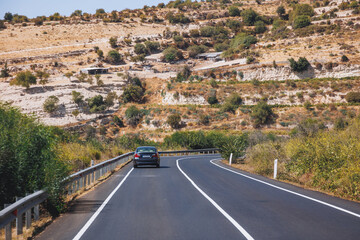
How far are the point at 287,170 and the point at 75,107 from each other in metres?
73.8

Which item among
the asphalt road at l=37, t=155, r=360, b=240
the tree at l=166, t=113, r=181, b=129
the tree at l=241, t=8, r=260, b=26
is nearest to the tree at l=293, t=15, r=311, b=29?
the tree at l=241, t=8, r=260, b=26

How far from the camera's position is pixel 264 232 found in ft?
25.7

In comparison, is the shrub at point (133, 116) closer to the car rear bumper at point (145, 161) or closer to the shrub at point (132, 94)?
→ the shrub at point (132, 94)

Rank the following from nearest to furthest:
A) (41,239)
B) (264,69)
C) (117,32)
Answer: (41,239)
(264,69)
(117,32)

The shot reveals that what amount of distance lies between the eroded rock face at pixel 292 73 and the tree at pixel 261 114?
1577 centimetres

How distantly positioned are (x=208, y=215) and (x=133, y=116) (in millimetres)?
76370

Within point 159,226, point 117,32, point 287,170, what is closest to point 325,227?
point 159,226

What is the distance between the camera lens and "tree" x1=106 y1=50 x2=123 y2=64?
11725cm

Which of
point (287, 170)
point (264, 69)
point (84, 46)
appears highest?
point (84, 46)

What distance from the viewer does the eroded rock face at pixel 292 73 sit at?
8401 centimetres

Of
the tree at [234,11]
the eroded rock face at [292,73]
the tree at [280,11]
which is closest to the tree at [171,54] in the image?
the eroded rock face at [292,73]

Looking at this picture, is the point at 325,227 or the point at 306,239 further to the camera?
the point at 325,227

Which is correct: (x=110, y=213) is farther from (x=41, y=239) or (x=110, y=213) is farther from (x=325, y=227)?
(x=325, y=227)

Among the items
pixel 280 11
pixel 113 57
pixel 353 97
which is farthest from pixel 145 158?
pixel 280 11
